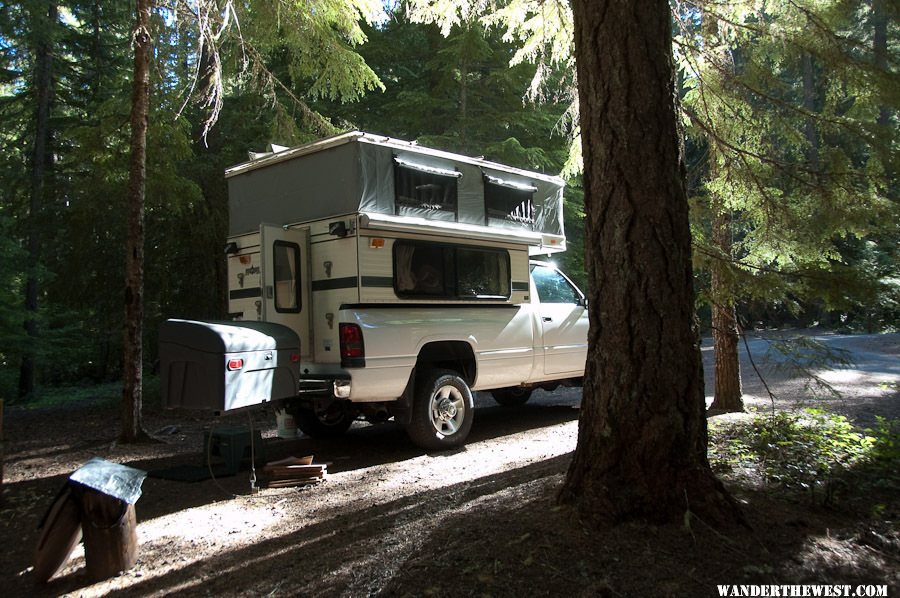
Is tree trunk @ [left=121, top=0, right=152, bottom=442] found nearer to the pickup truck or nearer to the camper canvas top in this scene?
the camper canvas top

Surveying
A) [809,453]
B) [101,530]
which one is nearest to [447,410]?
[809,453]

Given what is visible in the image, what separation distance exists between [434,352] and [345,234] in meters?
1.68

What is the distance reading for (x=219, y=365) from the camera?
5.19 m

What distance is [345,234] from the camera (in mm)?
6473

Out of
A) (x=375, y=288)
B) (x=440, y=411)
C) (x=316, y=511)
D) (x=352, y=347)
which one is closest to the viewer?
(x=316, y=511)

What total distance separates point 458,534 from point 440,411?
345 centimetres

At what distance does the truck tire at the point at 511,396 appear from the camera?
33.6ft

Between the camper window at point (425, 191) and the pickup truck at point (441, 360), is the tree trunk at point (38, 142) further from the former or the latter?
the camper window at point (425, 191)

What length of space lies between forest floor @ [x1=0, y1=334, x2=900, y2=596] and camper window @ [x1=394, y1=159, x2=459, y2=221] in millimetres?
2686

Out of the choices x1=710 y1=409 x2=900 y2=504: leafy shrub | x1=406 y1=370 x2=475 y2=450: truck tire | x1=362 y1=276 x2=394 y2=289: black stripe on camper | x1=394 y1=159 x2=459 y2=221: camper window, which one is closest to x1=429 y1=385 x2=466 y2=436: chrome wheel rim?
x1=406 y1=370 x2=475 y2=450: truck tire

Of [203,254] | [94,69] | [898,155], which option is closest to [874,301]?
[898,155]

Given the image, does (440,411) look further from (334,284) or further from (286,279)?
(286,279)

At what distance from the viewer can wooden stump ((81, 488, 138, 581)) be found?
388cm

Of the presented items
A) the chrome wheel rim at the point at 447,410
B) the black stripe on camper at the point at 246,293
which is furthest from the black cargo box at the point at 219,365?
the chrome wheel rim at the point at 447,410
